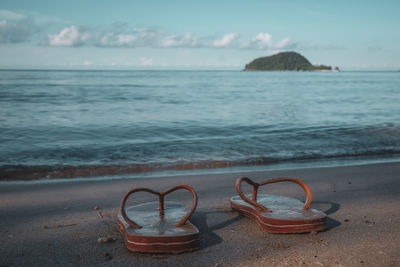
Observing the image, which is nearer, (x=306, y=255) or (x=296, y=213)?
(x=306, y=255)

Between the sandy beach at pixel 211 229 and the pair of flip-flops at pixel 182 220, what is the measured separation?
0.26 ft

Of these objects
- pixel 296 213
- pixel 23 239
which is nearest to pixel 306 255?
pixel 296 213

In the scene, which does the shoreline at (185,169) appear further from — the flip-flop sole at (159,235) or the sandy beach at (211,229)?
the flip-flop sole at (159,235)

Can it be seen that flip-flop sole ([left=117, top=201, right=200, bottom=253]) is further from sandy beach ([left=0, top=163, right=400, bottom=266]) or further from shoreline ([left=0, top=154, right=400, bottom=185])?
shoreline ([left=0, top=154, right=400, bottom=185])

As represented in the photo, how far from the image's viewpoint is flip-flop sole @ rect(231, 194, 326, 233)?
3000mm

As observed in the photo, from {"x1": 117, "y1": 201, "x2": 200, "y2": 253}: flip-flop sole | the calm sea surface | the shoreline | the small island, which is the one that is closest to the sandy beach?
{"x1": 117, "y1": 201, "x2": 200, "y2": 253}: flip-flop sole

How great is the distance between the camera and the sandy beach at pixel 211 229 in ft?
8.57

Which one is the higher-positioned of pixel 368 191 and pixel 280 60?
pixel 280 60

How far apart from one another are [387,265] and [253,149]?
621 cm

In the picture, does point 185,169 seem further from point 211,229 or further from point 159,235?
point 159,235

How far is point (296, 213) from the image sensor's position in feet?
10.4

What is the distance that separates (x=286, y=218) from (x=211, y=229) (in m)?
0.69

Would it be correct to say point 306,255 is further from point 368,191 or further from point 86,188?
point 86,188

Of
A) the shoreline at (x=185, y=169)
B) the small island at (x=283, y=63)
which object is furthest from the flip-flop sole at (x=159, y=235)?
the small island at (x=283, y=63)
